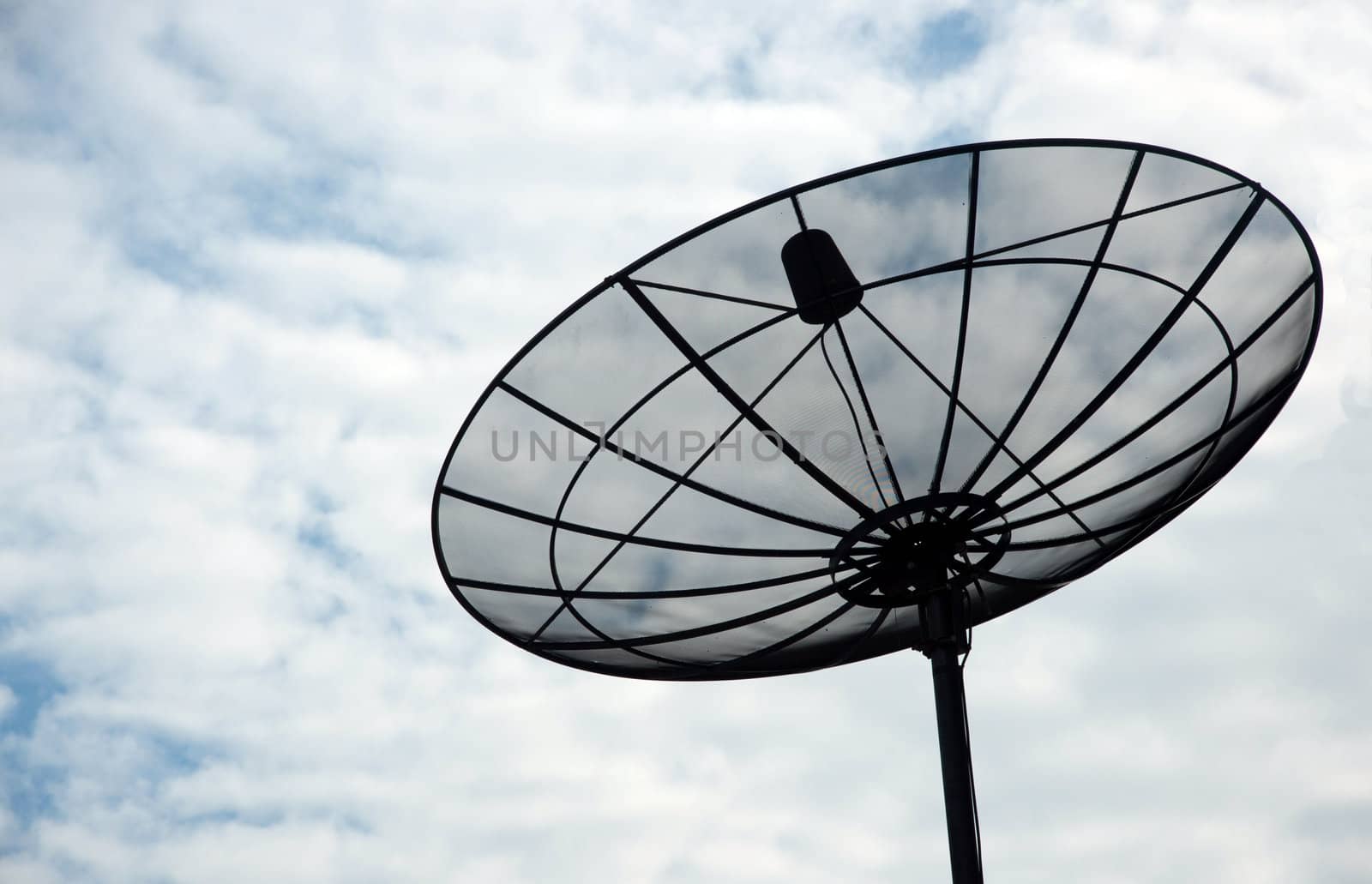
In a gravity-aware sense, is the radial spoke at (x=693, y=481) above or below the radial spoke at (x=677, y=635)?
above

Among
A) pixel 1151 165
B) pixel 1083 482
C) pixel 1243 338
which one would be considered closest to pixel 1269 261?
pixel 1243 338

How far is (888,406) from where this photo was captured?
460 inches

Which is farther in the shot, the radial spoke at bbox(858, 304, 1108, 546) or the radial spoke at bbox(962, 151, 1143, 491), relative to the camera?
the radial spoke at bbox(858, 304, 1108, 546)

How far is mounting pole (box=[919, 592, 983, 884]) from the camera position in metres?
10.7

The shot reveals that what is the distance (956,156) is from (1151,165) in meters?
1.71

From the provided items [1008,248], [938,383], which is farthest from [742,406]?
[1008,248]

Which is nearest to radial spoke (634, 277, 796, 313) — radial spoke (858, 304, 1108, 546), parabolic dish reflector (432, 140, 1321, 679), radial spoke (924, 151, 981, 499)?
parabolic dish reflector (432, 140, 1321, 679)

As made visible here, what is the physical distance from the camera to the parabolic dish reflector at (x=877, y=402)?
1052 centimetres

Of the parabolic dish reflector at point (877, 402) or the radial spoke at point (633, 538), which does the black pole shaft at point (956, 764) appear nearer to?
the parabolic dish reflector at point (877, 402)

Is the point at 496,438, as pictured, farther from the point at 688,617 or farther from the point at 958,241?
the point at 958,241

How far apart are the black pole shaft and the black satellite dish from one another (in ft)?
0.07

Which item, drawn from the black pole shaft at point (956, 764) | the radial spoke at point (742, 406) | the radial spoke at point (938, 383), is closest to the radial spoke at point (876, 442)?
the radial spoke at point (742, 406)

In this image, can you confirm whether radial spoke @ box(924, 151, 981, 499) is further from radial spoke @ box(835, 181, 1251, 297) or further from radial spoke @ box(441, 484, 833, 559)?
radial spoke @ box(441, 484, 833, 559)

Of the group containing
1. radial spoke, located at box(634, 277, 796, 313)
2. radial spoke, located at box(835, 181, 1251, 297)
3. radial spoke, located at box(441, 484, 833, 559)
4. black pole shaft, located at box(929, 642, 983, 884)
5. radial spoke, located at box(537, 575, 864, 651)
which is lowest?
black pole shaft, located at box(929, 642, 983, 884)
